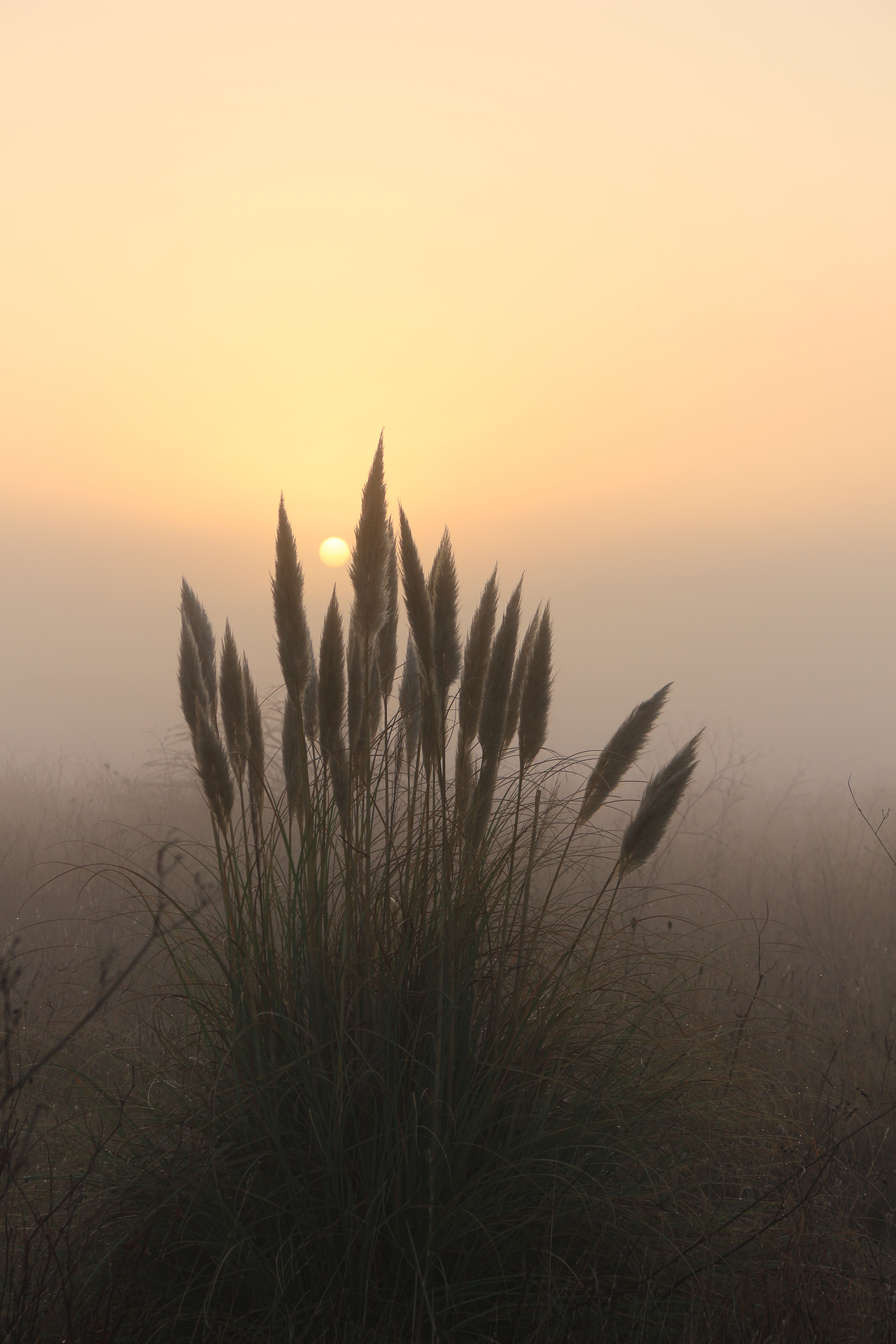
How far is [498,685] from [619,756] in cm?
36

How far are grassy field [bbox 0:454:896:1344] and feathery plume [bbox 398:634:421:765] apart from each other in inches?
0.5

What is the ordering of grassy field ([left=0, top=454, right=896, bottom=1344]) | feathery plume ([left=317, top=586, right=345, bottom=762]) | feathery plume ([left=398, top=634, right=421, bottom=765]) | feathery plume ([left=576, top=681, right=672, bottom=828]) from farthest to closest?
feathery plume ([left=398, top=634, right=421, bottom=765])
feathery plume ([left=576, top=681, right=672, bottom=828])
feathery plume ([left=317, top=586, right=345, bottom=762])
grassy field ([left=0, top=454, right=896, bottom=1344])

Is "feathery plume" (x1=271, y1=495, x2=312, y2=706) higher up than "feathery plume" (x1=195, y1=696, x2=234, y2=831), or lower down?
higher up

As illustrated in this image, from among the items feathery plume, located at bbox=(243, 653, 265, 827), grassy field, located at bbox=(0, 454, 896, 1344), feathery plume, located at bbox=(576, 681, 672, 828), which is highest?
feathery plume, located at bbox=(243, 653, 265, 827)

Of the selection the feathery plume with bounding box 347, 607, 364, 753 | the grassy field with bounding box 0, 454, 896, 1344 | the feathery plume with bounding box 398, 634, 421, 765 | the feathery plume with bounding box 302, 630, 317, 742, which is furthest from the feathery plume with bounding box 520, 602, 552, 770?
the feathery plume with bounding box 302, 630, 317, 742

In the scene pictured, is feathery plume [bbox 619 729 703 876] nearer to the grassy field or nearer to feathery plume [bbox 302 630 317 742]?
the grassy field

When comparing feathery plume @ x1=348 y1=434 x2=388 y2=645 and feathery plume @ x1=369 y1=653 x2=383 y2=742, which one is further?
feathery plume @ x1=369 y1=653 x2=383 y2=742

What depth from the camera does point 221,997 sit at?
7.28 ft

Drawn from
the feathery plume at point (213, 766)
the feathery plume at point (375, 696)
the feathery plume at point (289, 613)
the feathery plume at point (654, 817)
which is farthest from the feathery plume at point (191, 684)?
the feathery plume at point (654, 817)

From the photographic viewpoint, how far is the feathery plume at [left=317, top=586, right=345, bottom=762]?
1969mm

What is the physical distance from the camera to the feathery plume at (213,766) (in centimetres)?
202

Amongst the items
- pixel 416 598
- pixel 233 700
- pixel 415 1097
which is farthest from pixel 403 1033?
pixel 416 598

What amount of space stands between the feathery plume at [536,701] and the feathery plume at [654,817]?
30cm

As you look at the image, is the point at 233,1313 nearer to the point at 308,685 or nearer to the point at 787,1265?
the point at 787,1265
